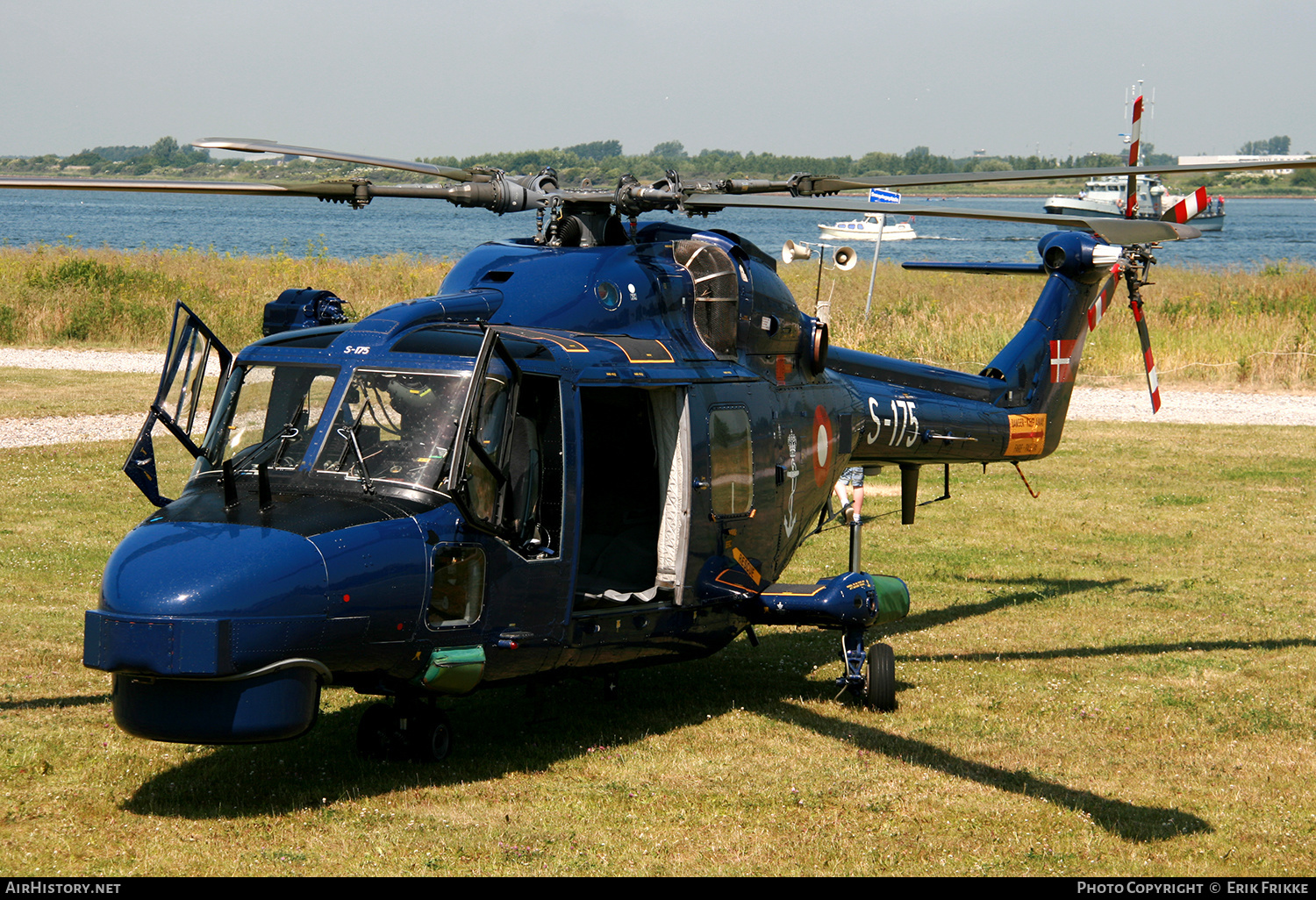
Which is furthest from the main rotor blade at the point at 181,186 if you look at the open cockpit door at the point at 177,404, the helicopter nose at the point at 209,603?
the helicopter nose at the point at 209,603

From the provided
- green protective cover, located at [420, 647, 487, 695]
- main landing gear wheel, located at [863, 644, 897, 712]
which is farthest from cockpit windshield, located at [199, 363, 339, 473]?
main landing gear wheel, located at [863, 644, 897, 712]

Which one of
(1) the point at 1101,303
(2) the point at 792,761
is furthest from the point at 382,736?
(1) the point at 1101,303

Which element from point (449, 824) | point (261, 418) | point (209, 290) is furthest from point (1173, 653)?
point (209, 290)

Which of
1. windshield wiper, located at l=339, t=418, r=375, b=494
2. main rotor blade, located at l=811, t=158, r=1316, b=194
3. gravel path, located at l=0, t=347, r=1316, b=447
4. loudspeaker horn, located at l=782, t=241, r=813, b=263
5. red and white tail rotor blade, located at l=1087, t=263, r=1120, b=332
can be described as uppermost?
main rotor blade, located at l=811, t=158, r=1316, b=194

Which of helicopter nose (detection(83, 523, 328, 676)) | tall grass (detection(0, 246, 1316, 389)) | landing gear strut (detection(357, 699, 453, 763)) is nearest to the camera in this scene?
helicopter nose (detection(83, 523, 328, 676))

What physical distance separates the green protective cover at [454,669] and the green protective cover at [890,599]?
11.4 feet

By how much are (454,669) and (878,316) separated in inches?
1014

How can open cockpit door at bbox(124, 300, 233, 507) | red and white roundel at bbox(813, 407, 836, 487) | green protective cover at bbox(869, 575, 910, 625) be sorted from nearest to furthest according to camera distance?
open cockpit door at bbox(124, 300, 233, 507), green protective cover at bbox(869, 575, 910, 625), red and white roundel at bbox(813, 407, 836, 487)

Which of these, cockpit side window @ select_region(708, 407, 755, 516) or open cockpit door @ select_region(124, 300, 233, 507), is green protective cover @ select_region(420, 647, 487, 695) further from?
cockpit side window @ select_region(708, 407, 755, 516)

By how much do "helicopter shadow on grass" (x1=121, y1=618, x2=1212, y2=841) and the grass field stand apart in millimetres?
25

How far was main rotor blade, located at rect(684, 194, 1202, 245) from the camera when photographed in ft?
21.5

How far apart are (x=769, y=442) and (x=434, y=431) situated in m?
2.88

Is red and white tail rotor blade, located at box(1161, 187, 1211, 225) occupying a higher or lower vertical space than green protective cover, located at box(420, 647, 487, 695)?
higher

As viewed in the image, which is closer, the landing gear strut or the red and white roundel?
the landing gear strut
